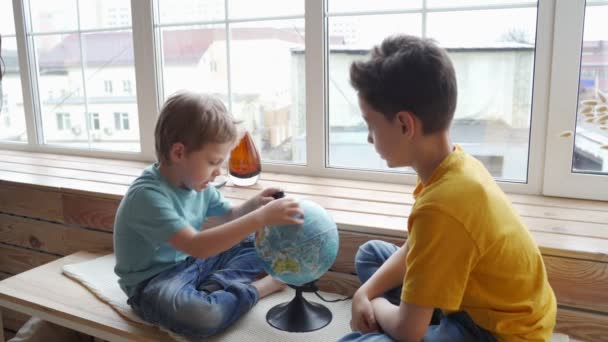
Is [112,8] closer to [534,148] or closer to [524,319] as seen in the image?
[534,148]

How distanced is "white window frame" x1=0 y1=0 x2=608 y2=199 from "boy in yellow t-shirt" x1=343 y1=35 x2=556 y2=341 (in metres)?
0.81

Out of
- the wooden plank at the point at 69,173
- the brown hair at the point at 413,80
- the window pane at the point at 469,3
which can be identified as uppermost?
the window pane at the point at 469,3

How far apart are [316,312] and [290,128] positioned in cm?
102

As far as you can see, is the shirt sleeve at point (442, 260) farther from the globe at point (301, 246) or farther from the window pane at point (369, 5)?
the window pane at point (369, 5)

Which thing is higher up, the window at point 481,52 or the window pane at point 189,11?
the window pane at point 189,11

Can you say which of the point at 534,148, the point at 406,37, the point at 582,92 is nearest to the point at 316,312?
the point at 406,37

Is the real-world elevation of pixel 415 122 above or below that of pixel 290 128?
above

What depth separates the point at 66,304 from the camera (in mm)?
1661

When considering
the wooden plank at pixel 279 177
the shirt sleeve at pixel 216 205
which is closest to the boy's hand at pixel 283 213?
the shirt sleeve at pixel 216 205

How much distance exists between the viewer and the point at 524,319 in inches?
43.8

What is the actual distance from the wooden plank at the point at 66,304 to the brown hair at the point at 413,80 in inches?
34.5

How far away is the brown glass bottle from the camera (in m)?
2.13

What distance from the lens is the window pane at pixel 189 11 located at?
2406 millimetres

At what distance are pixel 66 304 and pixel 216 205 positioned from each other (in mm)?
548
